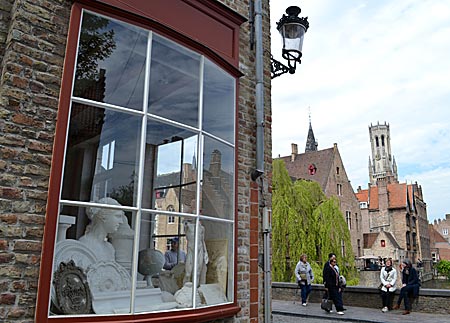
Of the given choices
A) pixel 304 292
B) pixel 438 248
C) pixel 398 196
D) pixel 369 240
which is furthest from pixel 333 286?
pixel 438 248

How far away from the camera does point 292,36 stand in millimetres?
6164

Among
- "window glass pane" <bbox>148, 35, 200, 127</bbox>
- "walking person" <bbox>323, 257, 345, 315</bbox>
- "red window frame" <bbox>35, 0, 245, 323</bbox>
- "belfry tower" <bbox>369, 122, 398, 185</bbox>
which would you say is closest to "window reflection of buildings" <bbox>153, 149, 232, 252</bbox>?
"window glass pane" <bbox>148, 35, 200, 127</bbox>

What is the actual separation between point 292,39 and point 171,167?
320cm

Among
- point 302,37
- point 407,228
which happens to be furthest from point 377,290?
point 407,228

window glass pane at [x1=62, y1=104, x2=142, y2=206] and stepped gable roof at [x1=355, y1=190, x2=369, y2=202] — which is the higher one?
stepped gable roof at [x1=355, y1=190, x2=369, y2=202]

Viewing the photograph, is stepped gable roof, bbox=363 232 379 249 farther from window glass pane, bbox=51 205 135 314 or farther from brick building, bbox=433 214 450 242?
brick building, bbox=433 214 450 242

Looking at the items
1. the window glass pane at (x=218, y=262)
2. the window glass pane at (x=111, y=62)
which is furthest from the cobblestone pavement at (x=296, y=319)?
the window glass pane at (x=111, y=62)

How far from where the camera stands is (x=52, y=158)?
300 centimetres

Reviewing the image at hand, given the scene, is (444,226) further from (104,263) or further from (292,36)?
(104,263)

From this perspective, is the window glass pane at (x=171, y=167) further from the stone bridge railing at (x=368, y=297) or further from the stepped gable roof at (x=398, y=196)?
the stepped gable roof at (x=398, y=196)

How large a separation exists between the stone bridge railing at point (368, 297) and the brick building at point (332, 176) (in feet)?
80.3

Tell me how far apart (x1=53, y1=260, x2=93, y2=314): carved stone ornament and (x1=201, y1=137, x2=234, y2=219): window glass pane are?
138 cm

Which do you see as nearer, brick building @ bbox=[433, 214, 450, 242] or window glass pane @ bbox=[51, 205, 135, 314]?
window glass pane @ bbox=[51, 205, 135, 314]

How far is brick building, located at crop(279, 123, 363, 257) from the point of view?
38.5 m
